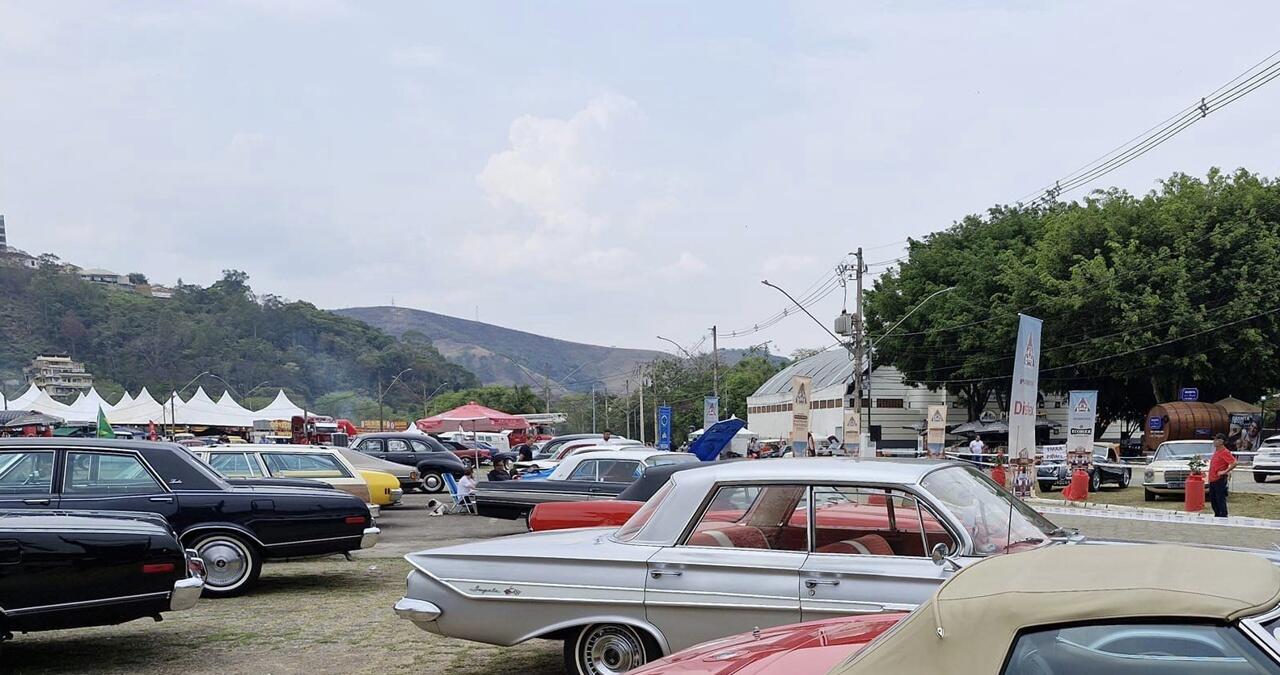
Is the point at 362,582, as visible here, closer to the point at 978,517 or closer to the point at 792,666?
the point at 978,517

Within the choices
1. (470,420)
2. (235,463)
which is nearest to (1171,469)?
(235,463)

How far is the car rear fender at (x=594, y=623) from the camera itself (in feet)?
20.8

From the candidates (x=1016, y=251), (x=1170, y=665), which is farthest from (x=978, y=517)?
(x=1016, y=251)

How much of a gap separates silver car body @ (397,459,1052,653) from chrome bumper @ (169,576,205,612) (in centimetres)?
176

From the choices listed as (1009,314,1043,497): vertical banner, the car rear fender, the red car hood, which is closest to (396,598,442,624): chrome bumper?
the car rear fender

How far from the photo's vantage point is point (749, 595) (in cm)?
622

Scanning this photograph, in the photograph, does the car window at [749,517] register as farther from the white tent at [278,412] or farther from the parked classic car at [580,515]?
the white tent at [278,412]

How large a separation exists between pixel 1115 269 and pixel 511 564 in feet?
145

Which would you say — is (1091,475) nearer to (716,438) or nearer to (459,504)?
(716,438)

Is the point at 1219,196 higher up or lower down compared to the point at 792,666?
higher up

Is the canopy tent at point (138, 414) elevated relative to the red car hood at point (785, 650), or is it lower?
elevated

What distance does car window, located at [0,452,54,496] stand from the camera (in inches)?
388

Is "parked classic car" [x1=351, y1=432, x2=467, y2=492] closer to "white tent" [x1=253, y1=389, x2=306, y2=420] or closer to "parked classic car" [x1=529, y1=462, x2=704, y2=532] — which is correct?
"parked classic car" [x1=529, y1=462, x2=704, y2=532]

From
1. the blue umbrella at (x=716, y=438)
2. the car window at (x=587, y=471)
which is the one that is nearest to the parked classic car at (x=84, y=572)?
the car window at (x=587, y=471)
